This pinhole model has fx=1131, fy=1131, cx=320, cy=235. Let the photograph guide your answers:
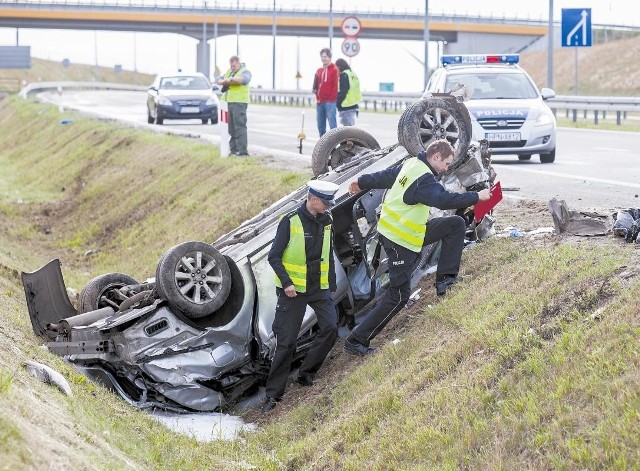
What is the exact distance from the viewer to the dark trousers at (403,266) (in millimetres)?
9203

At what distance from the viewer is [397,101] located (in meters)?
45.1

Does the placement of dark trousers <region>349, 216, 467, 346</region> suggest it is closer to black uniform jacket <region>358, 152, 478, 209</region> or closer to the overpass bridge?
black uniform jacket <region>358, 152, 478, 209</region>

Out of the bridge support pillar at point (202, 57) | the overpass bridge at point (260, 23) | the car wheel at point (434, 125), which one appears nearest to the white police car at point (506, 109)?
the car wheel at point (434, 125)

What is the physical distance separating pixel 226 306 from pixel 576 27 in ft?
69.1

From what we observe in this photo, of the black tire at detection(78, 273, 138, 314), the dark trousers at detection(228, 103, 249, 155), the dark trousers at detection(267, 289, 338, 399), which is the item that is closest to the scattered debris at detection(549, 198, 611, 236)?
the dark trousers at detection(267, 289, 338, 399)

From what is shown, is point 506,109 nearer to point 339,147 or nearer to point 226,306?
point 339,147

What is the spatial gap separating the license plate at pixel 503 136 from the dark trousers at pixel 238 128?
13.6ft

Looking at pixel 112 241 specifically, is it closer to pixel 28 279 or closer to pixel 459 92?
pixel 28 279

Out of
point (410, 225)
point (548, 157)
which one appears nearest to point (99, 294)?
point (410, 225)

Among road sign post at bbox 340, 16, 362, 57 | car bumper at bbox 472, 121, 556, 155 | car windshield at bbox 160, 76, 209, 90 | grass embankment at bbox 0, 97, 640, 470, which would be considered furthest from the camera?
road sign post at bbox 340, 16, 362, 57

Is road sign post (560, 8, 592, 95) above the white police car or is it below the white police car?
above

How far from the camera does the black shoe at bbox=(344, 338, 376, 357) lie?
367 inches

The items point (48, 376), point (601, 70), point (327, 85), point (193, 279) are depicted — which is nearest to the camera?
point (48, 376)

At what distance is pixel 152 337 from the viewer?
31.6 feet
